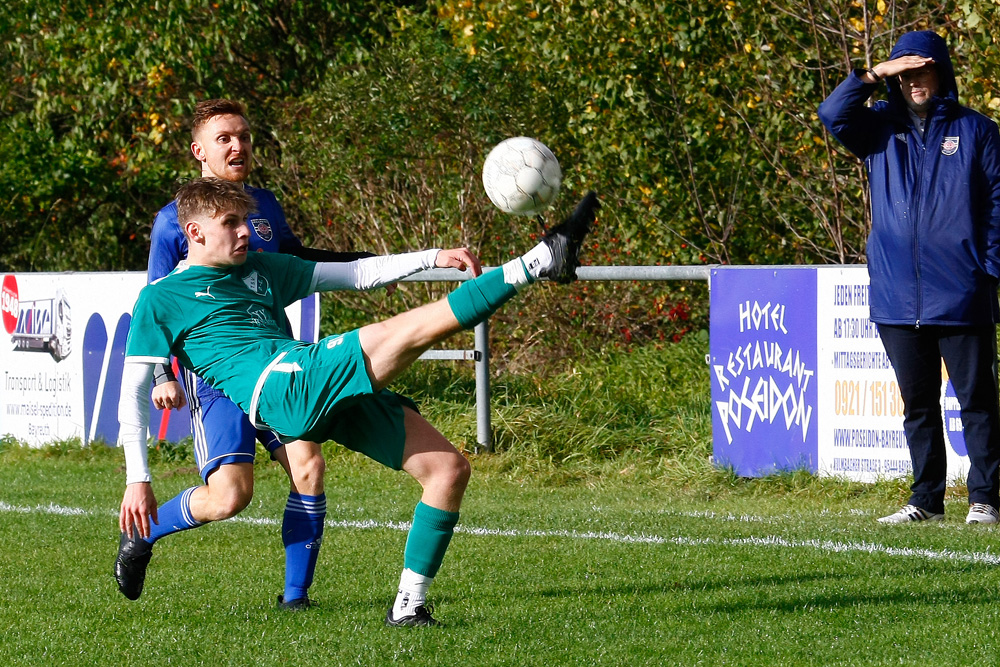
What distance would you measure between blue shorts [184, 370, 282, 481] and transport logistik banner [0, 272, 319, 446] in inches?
204

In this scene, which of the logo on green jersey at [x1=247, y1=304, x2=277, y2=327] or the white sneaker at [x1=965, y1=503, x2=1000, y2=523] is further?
the white sneaker at [x1=965, y1=503, x2=1000, y2=523]

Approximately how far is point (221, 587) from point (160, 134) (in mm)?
10995

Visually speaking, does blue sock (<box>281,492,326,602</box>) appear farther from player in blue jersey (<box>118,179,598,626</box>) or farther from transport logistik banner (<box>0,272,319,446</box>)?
transport logistik banner (<box>0,272,319,446</box>)

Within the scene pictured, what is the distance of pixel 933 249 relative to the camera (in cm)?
705

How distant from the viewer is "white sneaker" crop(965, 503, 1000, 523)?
6.94 metres

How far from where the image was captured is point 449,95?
518 inches

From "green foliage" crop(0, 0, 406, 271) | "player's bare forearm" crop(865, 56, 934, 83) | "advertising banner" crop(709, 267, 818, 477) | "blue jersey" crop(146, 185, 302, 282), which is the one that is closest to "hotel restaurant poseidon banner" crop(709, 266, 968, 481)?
"advertising banner" crop(709, 267, 818, 477)

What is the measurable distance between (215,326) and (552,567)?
204 centimetres

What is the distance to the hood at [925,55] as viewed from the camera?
7.01 m

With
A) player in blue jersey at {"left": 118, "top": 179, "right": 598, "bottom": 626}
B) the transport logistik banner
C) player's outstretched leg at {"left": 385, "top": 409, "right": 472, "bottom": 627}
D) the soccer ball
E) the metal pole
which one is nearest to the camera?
player in blue jersey at {"left": 118, "top": 179, "right": 598, "bottom": 626}

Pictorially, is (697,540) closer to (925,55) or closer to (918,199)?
(918,199)

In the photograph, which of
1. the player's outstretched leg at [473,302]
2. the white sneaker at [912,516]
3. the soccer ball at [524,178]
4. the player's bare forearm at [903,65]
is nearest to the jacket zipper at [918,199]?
the player's bare forearm at [903,65]

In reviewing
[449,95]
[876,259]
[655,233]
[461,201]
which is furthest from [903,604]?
[449,95]

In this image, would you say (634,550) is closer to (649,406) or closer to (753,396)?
(753,396)
